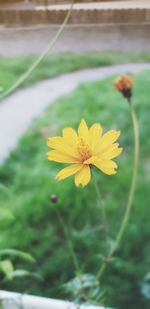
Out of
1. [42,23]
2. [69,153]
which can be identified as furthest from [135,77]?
[69,153]

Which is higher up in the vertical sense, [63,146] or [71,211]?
[71,211]

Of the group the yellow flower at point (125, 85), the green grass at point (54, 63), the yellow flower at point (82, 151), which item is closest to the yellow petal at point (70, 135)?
the yellow flower at point (82, 151)

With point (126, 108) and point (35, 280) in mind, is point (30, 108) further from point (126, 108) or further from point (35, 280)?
point (35, 280)

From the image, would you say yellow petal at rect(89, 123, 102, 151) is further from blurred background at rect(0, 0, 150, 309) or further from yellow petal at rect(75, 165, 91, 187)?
blurred background at rect(0, 0, 150, 309)

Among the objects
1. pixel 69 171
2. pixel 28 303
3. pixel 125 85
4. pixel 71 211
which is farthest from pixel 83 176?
pixel 71 211

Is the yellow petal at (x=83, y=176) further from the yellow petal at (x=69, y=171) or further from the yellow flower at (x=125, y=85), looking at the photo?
the yellow flower at (x=125, y=85)

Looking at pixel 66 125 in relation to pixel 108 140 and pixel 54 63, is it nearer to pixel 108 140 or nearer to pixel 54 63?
pixel 54 63
